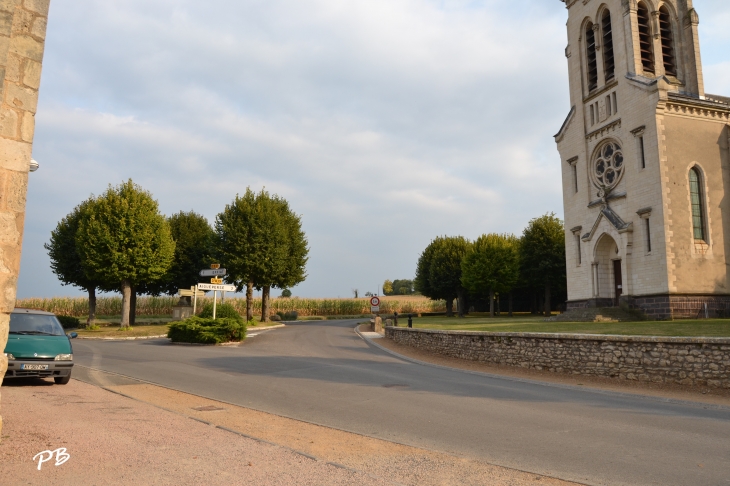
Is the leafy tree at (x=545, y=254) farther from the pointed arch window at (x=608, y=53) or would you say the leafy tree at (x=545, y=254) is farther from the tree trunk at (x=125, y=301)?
the tree trunk at (x=125, y=301)

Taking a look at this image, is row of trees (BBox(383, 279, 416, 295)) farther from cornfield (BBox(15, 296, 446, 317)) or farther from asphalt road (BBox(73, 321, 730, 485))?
asphalt road (BBox(73, 321, 730, 485))

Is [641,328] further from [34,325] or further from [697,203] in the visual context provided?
[34,325]

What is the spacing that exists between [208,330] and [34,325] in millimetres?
12128

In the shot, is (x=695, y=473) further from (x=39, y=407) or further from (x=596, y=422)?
(x=39, y=407)

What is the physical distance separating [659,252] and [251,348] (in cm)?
2131

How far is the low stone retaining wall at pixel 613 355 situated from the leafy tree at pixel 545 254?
3191 centimetres

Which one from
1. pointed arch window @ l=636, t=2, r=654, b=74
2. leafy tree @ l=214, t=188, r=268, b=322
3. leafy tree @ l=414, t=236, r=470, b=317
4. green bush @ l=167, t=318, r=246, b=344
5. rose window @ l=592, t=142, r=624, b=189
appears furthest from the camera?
leafy tree @ l=414, t=236, r=470, b=317

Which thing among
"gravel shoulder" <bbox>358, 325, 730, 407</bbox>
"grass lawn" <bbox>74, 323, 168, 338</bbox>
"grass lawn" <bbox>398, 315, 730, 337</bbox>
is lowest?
"gravel shoulder" <bbox>358, 325, 730, 407</bbox>

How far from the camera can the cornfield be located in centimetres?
5284

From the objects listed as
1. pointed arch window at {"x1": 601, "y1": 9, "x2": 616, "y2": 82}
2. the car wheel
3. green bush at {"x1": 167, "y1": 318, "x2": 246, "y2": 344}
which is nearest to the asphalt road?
the car wheel

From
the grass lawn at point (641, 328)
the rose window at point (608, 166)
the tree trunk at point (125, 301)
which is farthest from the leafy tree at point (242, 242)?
the rose window at point (608, 166)

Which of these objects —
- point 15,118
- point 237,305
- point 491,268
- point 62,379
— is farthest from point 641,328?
point 237,305

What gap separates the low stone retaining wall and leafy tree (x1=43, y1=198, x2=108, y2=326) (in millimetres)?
32927

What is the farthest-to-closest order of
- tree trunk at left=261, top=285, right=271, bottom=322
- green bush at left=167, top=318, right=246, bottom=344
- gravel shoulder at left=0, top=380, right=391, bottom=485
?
tree trunk at left=261, top=285, right=271, bottom=322
green bush at left=167, top=318, right=246, bottom=344
gravel shoulder at left=0, top=380, right=391, bottom=485
